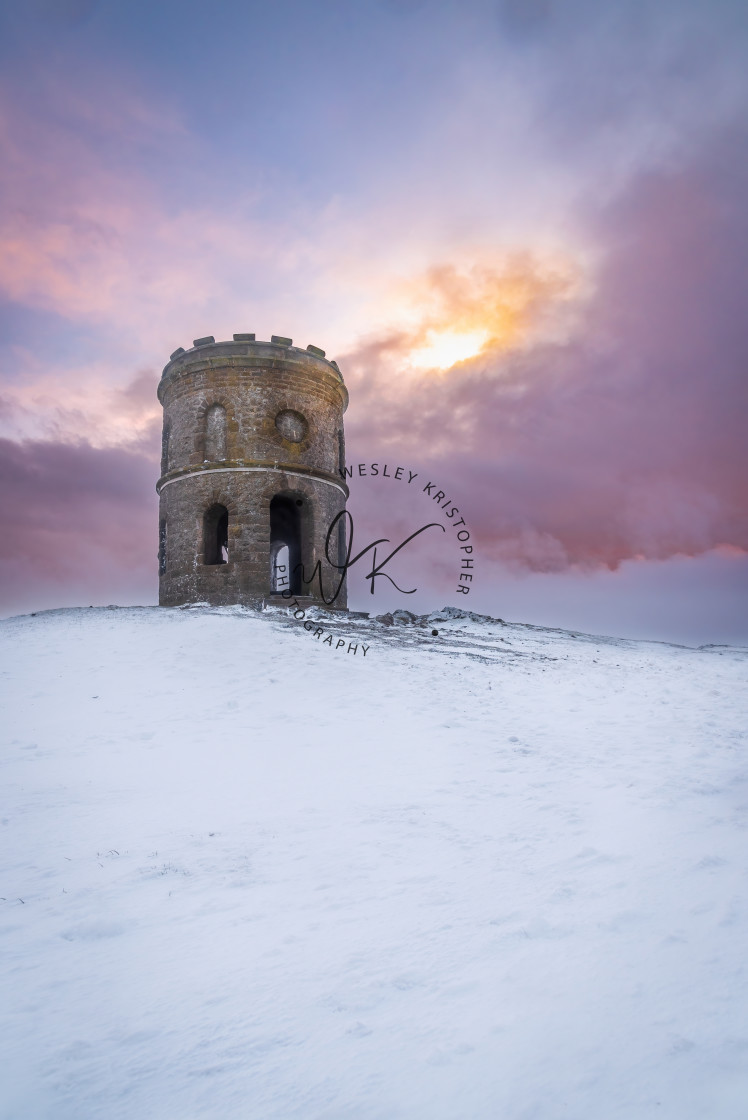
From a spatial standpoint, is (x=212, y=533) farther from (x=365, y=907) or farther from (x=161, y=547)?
(x=365, y=907)

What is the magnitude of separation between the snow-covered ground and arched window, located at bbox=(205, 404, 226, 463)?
358 inches

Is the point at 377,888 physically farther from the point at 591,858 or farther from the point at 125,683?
the point at 125,683

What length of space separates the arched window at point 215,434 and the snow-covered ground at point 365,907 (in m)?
9.08

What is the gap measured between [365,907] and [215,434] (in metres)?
15.3

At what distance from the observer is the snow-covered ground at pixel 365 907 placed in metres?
3.36

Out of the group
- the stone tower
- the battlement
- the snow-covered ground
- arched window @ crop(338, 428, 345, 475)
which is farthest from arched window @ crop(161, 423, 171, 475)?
the snow-covered ground

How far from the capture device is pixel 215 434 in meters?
18.6

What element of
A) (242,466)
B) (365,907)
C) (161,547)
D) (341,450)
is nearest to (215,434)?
(242,466)

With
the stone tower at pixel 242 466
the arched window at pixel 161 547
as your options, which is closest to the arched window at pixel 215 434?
the stone tower at pixel 242 466

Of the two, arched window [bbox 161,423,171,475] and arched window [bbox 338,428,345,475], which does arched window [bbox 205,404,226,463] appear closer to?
arched window [bbox 161,423,171,475]

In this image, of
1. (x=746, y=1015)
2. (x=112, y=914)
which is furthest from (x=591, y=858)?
(x=112, y=914)

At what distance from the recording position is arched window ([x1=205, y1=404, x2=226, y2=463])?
1842 cm

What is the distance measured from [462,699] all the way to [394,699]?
3.57ft

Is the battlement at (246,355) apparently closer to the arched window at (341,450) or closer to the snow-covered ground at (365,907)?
the arched window at (341,450)
